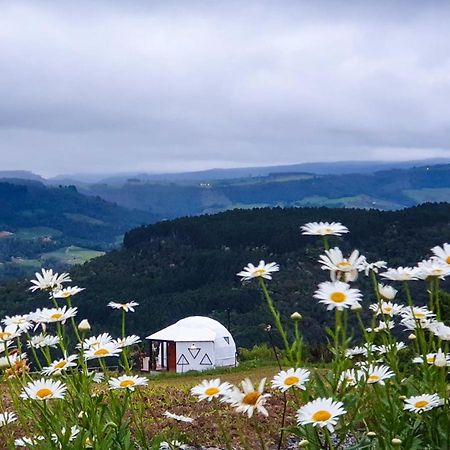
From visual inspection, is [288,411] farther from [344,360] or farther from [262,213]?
[262,213]

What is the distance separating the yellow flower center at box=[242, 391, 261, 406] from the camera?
2.57m

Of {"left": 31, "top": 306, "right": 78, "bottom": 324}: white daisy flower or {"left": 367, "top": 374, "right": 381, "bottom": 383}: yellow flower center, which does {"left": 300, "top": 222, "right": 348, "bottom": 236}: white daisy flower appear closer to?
{"left": 367, "top": 374, "right": 381, "bottom": 383}: yellow flower center

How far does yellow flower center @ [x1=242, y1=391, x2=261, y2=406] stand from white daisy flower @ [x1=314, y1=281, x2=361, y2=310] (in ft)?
1.17

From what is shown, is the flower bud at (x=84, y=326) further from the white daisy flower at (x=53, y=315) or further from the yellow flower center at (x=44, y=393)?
the yellow flower center at (x=44, y=393)

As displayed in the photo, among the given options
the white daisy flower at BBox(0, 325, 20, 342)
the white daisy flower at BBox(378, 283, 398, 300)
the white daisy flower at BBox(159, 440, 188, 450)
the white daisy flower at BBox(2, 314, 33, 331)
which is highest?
the white daisy flower at BBox(378, 283, 398, 300)

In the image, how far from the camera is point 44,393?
10.1ft

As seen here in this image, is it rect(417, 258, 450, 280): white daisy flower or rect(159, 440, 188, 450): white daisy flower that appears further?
rect(159, 440, 188, 450): white daisy flower

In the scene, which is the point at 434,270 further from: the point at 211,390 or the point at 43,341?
the point at 43,341

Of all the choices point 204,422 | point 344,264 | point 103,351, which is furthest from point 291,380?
point 204,422

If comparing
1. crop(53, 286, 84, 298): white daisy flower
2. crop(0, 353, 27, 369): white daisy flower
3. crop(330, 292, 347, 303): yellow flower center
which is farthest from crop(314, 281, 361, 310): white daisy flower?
crop(0, 353, 27, 369): white daisy flower

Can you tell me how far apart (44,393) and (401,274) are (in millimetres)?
1370

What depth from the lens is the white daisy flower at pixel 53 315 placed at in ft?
10.8

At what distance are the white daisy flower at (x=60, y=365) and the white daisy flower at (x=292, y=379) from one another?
94cm

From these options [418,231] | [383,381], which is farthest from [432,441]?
[418,231]
